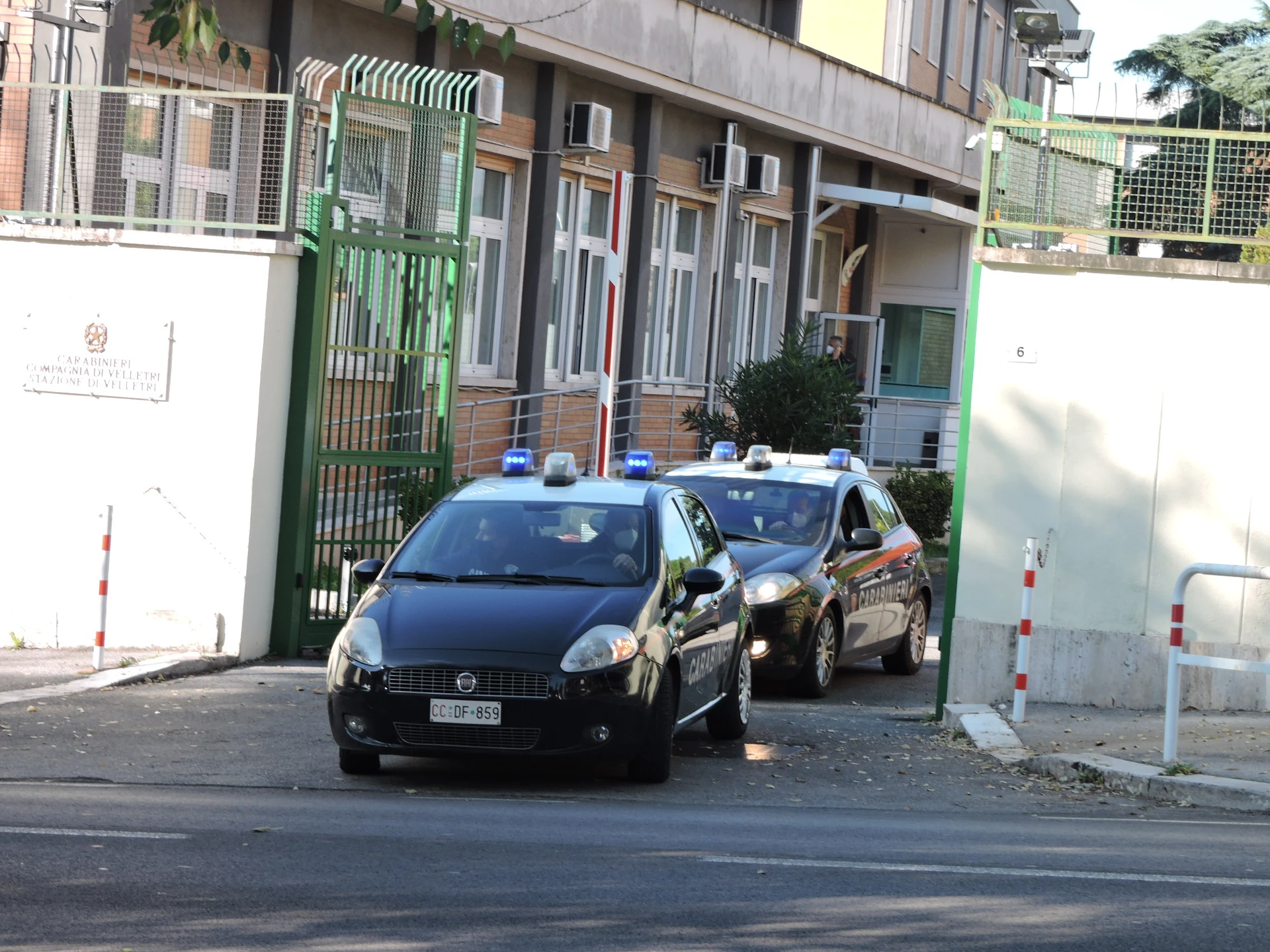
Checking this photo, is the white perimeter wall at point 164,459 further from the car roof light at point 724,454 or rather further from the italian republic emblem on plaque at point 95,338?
the car roof light at point 724,454

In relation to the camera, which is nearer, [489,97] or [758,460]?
[758,460]

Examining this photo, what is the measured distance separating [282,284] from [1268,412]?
6.77m

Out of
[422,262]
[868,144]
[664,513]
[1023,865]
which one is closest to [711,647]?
[664,513]

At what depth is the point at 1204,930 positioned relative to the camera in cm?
632

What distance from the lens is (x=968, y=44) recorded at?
134 ft

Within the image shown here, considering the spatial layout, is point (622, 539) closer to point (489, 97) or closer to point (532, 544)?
point (532, 544)

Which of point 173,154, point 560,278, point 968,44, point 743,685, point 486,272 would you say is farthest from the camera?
point 968,44

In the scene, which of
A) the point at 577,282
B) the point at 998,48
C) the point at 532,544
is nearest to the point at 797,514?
the point at 532,544

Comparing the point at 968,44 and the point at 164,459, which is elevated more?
the point at 968,44

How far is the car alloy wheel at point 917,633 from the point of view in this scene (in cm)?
1582

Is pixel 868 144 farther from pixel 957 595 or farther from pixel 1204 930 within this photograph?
pixel 1204 930

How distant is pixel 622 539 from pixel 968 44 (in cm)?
3276

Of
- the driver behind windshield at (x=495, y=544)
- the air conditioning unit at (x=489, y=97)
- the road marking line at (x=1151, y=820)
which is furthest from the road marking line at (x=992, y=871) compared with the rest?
the air conditioning unit at (x=489, y=97)

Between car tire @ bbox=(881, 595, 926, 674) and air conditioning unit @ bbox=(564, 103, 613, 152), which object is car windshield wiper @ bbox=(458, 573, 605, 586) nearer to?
car tire @ bbox=(881, 595, 926, 674)
